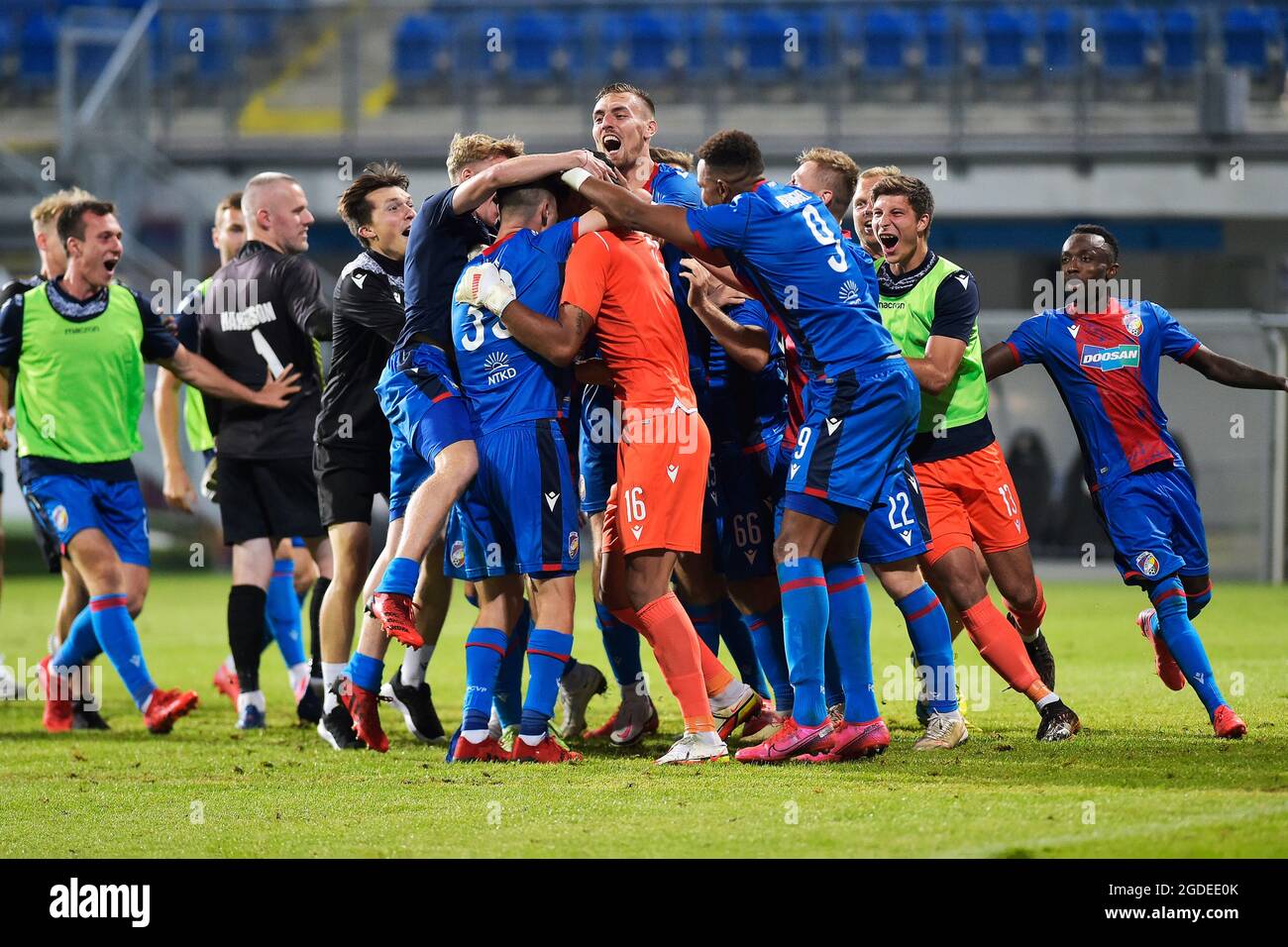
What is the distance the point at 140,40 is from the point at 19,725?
42.6ft

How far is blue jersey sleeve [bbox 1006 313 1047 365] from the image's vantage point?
270 inches

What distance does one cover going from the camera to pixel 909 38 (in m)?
20.8

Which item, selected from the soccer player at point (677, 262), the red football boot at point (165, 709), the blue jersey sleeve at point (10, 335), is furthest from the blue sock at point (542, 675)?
the blue jersey sleeve at point (10, 335)

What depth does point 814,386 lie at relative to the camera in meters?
5.93

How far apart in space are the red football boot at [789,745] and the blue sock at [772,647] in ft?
2.19

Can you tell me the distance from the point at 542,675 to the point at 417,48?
55.1 feet

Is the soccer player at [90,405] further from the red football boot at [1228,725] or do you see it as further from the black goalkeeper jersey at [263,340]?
the red football boot at [1228,725]

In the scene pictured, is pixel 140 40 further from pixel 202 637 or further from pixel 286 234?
pixel 286 234

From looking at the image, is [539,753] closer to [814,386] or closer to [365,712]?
[365,712]

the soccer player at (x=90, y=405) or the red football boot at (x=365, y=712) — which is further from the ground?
the soccer player at (x=90, y=405)

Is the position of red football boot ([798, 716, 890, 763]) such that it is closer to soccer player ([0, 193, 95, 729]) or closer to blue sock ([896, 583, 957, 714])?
blue sock ([896, 583, 957, 714])

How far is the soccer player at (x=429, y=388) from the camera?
610cm

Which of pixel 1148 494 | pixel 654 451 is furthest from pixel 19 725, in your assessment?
pixel 1148 494
